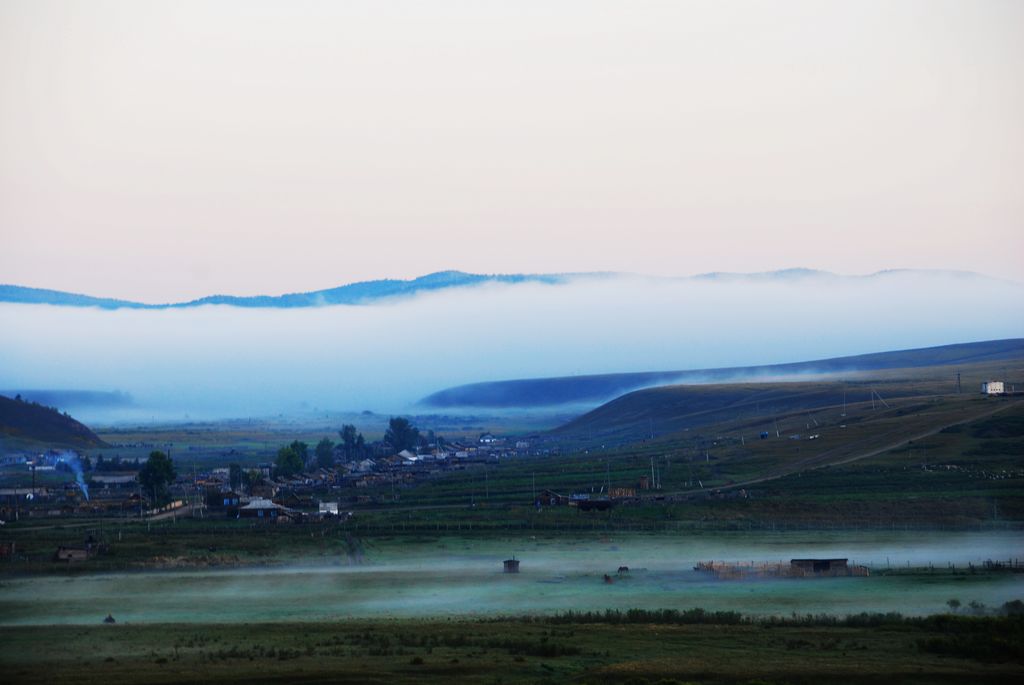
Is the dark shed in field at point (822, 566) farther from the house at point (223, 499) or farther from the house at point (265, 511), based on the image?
the house at point (223, 499)

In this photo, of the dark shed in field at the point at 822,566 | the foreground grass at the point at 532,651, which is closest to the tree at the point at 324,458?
the dark shed in field at the point at 822,566

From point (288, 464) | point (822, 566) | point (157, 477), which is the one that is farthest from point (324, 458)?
point (822, 566)

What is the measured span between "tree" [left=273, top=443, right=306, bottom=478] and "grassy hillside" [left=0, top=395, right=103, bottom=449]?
42972 mm

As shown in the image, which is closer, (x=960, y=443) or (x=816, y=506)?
(x=816, y=506)

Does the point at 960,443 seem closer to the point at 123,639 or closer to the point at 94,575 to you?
the point at 94,575

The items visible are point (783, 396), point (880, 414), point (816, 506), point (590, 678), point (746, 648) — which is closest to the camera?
point (590, 678)

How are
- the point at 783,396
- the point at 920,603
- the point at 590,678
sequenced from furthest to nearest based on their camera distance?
the point at 783,396
the point at 920,603
the point at 590,678

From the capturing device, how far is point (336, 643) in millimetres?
43125

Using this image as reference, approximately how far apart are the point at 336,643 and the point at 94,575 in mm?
24955

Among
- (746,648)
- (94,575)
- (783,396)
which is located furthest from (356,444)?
(746,648)

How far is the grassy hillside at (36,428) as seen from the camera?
541 feet

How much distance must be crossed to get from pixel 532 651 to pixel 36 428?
148 m

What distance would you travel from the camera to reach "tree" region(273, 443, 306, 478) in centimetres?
12850

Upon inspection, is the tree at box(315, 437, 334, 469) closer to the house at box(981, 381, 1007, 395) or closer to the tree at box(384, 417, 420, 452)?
the tree at box(384, 417, 420, 452)
